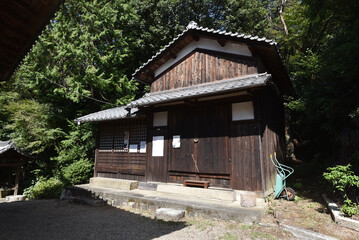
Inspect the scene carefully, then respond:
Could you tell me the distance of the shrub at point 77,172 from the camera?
478 inches

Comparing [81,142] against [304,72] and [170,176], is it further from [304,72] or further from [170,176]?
[304,72]

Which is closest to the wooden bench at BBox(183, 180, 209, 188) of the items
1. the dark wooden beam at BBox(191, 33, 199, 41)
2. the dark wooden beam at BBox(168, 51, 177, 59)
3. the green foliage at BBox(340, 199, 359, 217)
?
the green foliage at BBox(340, 199, 359, 217)

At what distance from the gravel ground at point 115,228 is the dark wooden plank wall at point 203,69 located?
5026mm

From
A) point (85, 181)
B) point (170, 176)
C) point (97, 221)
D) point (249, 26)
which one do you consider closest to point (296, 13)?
point (249, 26)

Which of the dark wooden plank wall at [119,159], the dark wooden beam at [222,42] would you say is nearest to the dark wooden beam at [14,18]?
the dark wooden beam at [222,42]

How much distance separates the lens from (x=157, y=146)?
8500 mm

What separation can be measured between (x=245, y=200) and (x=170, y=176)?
327 centimetres

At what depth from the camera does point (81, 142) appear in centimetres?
1408

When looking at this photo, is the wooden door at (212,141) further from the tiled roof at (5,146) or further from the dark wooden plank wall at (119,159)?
the tiled roof at (5,146)

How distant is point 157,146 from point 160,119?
3.84 ft

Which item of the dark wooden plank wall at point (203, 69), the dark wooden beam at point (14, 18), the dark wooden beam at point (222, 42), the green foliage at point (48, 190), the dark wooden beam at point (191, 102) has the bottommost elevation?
the green foliage at point (48, 190)

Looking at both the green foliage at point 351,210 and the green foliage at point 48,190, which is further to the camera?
the green foliage at point 48,190

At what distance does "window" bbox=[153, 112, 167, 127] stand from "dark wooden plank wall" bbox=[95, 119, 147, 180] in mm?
889

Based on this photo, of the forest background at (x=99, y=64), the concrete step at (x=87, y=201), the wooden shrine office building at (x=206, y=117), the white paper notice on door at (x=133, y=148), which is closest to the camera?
the wooden shrine office building at (x=206, y=117)
